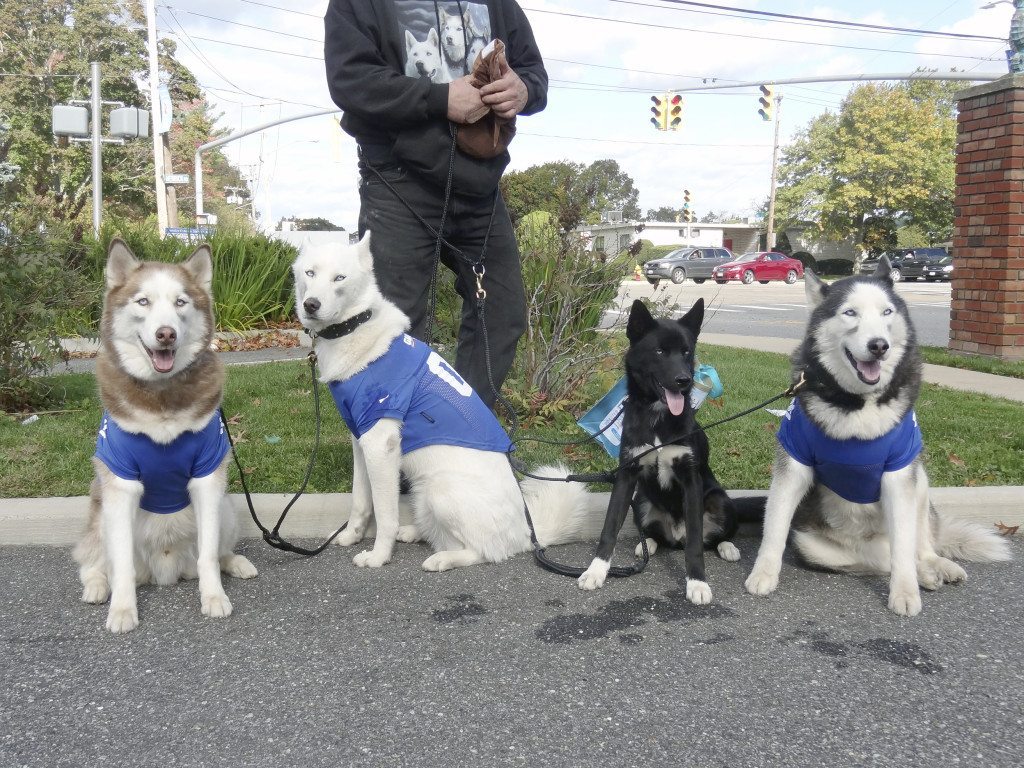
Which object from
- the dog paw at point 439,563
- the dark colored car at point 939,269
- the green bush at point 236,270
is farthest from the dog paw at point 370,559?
the dark colored car at point 939,269

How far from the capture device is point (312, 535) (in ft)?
14.2

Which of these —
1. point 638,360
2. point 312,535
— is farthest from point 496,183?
point 312,535

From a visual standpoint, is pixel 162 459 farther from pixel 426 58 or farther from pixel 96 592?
pixel 426 58

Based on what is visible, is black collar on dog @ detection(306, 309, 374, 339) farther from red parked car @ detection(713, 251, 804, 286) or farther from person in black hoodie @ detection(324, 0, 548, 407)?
red parked car @ detection(713, 251, 804, 286)

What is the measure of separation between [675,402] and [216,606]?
206 cm

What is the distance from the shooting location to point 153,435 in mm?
3090

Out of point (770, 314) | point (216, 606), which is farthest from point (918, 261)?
point (216, 606)

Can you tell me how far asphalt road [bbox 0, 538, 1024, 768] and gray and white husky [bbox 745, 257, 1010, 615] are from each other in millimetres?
141

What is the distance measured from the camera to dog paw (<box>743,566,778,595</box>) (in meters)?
3.38

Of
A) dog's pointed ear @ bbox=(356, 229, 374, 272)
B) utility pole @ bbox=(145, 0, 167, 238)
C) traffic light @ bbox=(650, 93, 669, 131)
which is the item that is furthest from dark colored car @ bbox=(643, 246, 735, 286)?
dog's pointed ear @ bbox=(356, 229, 374, 272)

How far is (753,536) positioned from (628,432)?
46.2 inches

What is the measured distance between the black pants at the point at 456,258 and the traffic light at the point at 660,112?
24869mm

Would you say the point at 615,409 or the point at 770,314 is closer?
the point at 615,409

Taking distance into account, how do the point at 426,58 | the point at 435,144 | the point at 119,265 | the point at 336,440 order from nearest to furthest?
the point at 119,265, the point at 435,144, the point at 426,58, the point at 336,440
